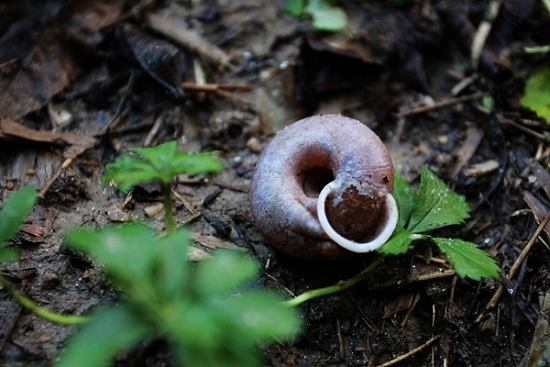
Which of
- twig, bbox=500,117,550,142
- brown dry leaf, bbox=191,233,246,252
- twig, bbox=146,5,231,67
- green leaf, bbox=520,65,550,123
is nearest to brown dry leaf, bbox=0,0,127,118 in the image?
twig, bbox=146,5,231,67

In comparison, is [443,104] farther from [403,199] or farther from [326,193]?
[326,193]

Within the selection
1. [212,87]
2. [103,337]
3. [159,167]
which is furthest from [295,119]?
[103,337]

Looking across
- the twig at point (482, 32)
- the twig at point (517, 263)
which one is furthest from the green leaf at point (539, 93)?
the twig at point (517, 263)

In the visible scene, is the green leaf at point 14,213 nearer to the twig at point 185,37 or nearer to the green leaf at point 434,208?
the twig at point 185,37

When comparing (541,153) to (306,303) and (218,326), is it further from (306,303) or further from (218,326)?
(218,326)

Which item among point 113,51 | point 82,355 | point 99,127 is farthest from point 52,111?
point 82,355
